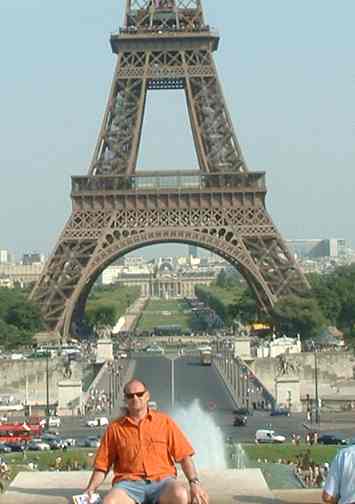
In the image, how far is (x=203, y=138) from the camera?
2461 inches

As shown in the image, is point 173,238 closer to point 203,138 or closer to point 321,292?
point 203,138

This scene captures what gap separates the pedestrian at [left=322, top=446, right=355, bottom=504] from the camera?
297 inches

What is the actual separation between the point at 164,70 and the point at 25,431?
29.7 m

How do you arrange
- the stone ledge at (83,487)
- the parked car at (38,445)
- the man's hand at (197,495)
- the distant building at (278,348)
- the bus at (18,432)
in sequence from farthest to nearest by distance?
1. the distant building at (278,348)
2. the bus at (18,432)
3. the parked car at (38,445)
4. the stone ledge at (83,487)
5. the man's hand at (197,495)

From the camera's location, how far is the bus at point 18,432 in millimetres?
35719

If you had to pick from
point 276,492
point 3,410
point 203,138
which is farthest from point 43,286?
point 276,492

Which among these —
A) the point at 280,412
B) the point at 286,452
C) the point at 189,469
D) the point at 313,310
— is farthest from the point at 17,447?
the point at 313,310

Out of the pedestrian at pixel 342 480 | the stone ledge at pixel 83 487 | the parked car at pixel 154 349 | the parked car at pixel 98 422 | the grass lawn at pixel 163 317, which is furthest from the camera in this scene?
the grass lawn at pixel 163 317

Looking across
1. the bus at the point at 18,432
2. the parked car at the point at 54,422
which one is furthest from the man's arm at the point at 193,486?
the parked car at the point at 54,422

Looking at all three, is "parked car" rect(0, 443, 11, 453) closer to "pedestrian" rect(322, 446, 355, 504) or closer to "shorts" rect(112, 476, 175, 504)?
"shorts" rect(112, 476, 175, 504)

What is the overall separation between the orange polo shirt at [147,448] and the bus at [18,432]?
89.7 feet

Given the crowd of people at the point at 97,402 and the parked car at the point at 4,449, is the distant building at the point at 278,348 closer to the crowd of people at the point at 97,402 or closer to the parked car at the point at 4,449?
the crowd of people at the point at 97,402

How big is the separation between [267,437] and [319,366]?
22.5 metres

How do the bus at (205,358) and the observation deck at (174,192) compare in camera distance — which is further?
the observation deck at (174,192)
